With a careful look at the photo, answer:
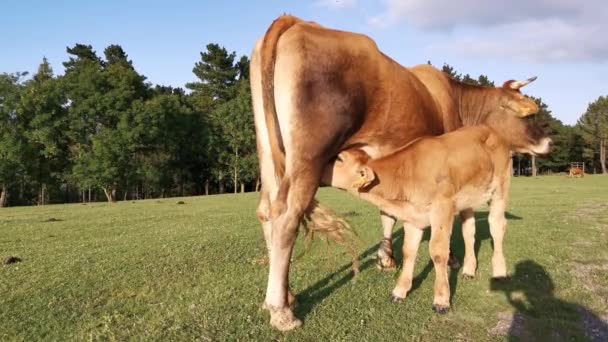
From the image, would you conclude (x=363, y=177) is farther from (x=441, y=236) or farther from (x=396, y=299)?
(x=396, y=299)

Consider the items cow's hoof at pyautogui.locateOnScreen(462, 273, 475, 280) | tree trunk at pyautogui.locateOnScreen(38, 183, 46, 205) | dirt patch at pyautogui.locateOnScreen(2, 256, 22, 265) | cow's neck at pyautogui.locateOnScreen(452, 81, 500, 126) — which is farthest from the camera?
tree trunk at pyautogui.locateOnScreen(38, 183, 46, 205)

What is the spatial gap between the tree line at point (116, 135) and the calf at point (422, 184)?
154ft

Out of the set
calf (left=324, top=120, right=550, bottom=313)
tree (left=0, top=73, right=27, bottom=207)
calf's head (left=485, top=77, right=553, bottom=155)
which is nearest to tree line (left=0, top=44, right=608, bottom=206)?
tree (left=0, top=73, right=27, bottom=207)

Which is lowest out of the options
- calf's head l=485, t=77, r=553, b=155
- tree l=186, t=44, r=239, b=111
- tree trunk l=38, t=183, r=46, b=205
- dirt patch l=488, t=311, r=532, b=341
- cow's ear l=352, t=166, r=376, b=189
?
tree trunk l=38, t=183, r=46, b=205

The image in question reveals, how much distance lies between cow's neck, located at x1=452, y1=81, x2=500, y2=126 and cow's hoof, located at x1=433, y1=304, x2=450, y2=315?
4.35 metres

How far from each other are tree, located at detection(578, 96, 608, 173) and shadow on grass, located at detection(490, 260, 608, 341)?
98011 millimetres

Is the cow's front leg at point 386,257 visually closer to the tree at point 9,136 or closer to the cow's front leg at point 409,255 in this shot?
the cow's front leg at point 409,255

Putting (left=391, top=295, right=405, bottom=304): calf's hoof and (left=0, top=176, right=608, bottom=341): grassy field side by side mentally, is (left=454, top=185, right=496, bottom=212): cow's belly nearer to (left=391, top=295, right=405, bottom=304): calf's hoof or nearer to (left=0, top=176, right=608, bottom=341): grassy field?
(left=0, top=176, right=608, bottom=341): grassy field

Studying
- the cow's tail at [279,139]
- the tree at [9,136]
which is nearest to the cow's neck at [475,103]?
the cow's tail at [279,139]

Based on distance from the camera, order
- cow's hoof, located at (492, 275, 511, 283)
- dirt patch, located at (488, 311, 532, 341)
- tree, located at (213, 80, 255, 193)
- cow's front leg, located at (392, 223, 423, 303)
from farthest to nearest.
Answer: tree, located at (213, 80, 255, 193) < cow's hoof, located at (492, 275, 511, 283) < cow's front leg, located at (392, 223, 423, 303) < dirt patch, located at (488, 311, 532, 341)

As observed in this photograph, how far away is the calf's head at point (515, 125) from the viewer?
9.83 metres

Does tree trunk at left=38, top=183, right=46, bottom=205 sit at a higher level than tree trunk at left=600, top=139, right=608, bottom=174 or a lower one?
lower

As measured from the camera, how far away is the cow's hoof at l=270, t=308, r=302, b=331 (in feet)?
18.5

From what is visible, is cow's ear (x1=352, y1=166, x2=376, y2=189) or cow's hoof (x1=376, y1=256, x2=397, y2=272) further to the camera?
cow's hoof (x1=376, y1=256, x2=397, y2=272)
